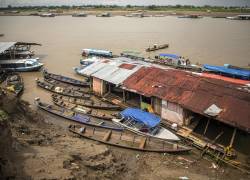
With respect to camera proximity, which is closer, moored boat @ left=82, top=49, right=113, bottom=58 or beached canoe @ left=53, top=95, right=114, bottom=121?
beached canoe @ left=53, top=95, right=114, bottom=121

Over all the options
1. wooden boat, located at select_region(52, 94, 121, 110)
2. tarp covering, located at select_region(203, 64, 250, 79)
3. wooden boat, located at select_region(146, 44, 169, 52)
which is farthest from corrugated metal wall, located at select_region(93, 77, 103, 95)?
wooden boat, located at select_region(146, 44, 169, 52)

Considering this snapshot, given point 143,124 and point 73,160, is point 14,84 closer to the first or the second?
point 143,124

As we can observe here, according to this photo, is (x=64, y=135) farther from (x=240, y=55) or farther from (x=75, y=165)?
(x=240, y=55)

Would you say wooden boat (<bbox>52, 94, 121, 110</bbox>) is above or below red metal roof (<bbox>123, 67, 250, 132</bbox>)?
below

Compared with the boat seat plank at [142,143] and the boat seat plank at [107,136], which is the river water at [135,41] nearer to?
the boat seat plank at [107,136]

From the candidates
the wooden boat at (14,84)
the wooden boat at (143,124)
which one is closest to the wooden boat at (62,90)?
the wooden boat at (14,84)

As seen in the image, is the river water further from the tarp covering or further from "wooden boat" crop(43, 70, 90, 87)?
the tarp covering
